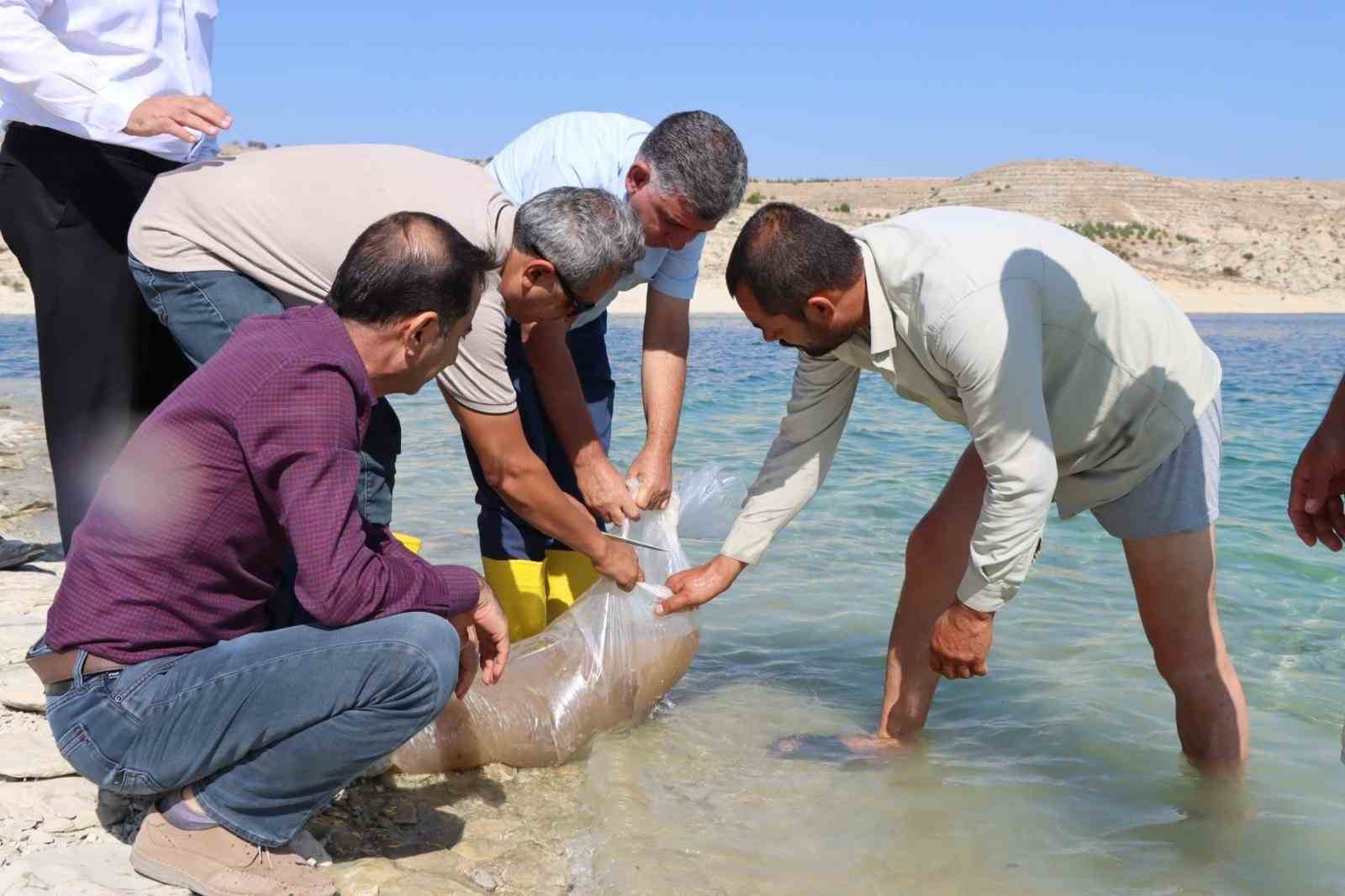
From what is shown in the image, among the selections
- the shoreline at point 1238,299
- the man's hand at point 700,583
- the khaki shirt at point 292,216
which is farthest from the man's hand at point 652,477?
the shoreline at point 1238,299

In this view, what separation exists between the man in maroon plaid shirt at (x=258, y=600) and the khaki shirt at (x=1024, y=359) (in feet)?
3.30

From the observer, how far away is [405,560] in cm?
246

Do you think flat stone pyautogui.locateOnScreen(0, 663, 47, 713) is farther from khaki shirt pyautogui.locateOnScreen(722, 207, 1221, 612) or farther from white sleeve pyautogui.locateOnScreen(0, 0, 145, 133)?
khaki shirt pyautogui.locateOnScreen(722, 207, 1221, 612)

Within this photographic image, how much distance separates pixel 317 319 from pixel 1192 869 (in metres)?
2.37

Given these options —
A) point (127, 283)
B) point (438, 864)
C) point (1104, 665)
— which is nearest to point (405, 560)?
point (438, 864)

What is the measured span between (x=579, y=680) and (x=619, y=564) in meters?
0.34

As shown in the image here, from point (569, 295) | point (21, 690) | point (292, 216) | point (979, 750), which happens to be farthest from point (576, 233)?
point (979, 750)

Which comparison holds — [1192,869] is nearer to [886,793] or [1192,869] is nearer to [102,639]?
[886,793]

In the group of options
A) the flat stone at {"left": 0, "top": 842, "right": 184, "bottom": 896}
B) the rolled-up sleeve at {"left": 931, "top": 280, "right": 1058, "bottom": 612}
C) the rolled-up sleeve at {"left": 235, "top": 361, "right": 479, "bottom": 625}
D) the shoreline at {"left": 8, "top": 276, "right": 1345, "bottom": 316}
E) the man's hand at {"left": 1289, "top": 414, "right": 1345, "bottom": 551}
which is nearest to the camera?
the rolled-up sleeve at {"left": 235, "top": 361, "right": 479, "bottom": 625}

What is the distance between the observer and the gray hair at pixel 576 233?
2992mm

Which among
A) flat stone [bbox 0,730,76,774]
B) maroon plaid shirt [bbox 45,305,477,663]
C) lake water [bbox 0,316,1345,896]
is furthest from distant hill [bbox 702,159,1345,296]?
maroon plaid shirt [bbox 45,305,477,663]

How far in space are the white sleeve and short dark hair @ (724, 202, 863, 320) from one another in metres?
1.60

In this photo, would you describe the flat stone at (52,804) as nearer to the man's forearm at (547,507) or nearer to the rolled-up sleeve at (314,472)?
the rolled-up sleeve at (314,472)

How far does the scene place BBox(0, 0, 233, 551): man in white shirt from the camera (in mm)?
3150
